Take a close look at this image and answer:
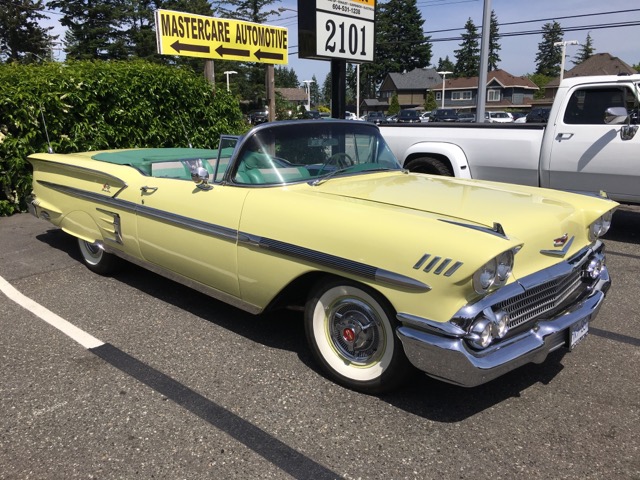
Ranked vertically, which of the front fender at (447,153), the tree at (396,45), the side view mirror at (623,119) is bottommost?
the front fender at (447,153)

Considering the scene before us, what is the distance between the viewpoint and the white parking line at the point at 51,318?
3689 mm

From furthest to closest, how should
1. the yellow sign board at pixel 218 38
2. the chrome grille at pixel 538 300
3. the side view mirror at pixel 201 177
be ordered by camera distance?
the yellow sign board at pixel 218 38
the side view mirror at pixel 201 177
the chrome grille at pixel 538 300

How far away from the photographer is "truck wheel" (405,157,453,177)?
7.22 meters

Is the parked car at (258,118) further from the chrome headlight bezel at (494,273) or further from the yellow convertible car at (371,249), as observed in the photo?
the chrome headlight bezel at (494,273)

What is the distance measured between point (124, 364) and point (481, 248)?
2.34m

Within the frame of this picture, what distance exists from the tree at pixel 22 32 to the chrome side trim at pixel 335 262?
49.7 m

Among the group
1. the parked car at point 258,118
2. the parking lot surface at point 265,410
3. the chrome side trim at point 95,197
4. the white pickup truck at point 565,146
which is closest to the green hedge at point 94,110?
the chrome side trim at point 95,197

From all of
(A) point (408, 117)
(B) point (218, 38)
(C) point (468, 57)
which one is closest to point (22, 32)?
(A) point (408, 117)

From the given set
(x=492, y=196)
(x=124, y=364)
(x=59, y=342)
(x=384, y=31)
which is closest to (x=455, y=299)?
(x=492, y=196)

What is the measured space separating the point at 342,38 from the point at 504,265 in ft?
20.9

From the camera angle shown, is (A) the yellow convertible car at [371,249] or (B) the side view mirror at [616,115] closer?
(A) the yellow convertible car at [371,249]

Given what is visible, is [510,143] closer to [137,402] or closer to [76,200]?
[76,200]

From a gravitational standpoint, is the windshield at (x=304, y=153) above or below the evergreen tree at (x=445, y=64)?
below

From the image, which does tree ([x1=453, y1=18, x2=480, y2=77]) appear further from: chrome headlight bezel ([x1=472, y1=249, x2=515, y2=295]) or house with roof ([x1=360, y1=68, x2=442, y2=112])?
chrome headlight bezel ([x1=472, y1=249, x2=515, y2=295])
